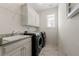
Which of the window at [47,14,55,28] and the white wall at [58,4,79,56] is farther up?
the window at [47,14,55,28]

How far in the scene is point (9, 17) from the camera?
6.34 ft

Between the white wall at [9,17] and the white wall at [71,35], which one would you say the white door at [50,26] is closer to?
the white wall at [71,35]

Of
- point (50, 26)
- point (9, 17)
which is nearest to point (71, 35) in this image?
point (9, 17)

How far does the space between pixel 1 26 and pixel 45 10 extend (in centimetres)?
330

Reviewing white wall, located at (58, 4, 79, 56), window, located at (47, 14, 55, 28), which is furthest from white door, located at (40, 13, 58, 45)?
white wall, located at (58, 4, 79, 56)

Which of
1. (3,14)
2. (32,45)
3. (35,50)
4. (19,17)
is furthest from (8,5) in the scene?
(35,50)

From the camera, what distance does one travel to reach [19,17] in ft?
7.90

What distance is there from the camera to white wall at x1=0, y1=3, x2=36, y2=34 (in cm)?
169

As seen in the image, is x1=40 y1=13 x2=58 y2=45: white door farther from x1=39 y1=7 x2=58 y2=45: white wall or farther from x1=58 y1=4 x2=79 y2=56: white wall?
x1=58 y1=4 x2=79 y2=56: white wall

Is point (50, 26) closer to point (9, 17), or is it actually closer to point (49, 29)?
point (49, 29)

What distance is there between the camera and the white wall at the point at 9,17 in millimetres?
1692

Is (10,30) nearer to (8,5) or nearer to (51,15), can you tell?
(8,5)

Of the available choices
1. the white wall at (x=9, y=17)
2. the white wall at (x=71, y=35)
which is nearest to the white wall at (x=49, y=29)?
the white wall at (x=71, y=35)

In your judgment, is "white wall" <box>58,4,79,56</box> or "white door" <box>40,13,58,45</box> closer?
"white wall" <box>58,4,79,56</box>
